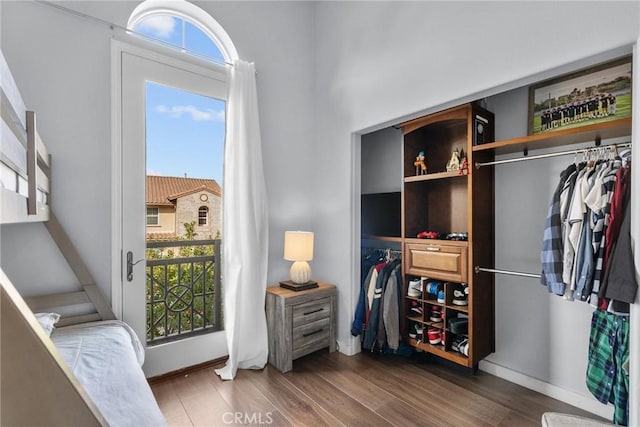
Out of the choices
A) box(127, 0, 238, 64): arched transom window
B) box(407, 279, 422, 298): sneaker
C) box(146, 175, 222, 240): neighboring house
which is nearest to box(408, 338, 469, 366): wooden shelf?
box(407, 279, 422, 298): sneaker

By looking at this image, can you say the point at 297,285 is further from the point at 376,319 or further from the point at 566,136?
the point at 566,136

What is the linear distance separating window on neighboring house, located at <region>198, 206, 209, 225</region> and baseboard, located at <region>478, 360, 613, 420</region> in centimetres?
256

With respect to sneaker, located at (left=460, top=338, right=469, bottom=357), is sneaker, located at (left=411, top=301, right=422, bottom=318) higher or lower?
higher

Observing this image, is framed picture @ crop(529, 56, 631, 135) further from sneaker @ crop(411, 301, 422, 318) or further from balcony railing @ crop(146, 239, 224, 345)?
balcony railing @ crop(146, 239, 224, 345)

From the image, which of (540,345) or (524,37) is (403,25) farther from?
(540,345)

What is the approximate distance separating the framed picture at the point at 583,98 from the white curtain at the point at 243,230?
2190 millimetres

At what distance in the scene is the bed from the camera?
44 cm

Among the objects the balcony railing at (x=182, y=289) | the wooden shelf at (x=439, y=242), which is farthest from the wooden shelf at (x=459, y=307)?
the balcony railing at (x=182, y=289)

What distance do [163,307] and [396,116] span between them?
237cm

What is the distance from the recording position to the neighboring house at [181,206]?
235 centimetres

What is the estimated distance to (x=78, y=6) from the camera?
2.03 meters

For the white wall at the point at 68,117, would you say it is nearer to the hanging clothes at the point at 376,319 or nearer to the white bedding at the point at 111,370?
the white bedding at the point at 111,370

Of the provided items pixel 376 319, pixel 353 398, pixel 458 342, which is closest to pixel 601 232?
pixel 458 342

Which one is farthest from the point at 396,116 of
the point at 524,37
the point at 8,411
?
the point at 8,411
